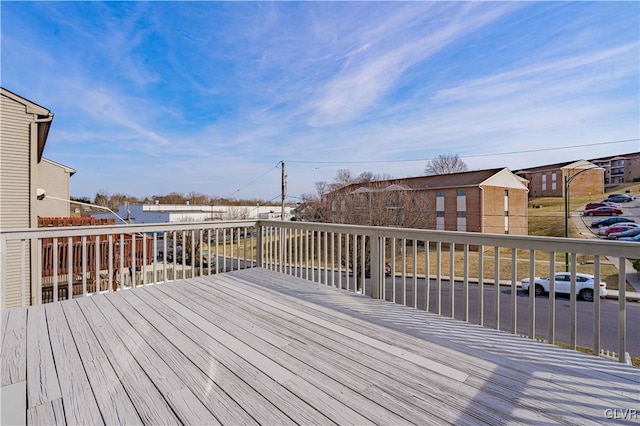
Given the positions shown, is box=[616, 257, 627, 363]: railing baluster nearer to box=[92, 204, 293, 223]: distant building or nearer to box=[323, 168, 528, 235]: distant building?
box=[323, 168, 528, 235]: distant building

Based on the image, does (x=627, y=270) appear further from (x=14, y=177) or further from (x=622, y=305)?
(x=14, y=177)

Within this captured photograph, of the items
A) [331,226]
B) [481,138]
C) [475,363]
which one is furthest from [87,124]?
[481,138]

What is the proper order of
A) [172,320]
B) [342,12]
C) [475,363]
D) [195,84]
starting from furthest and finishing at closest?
A: [195,84] < [342,12] < [172,320] < [475,363]

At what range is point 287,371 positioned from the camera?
5.72 feet

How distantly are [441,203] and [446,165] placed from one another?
8.65 m

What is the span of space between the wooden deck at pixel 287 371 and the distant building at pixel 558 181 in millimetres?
31120

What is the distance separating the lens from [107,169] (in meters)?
16.0

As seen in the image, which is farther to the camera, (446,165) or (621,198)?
(446,165)

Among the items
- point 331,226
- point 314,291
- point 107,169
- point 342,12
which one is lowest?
point 314,291

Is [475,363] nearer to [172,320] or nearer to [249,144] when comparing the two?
[172,320]

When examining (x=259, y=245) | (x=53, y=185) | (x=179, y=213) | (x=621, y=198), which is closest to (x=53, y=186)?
(x=53, y=185)

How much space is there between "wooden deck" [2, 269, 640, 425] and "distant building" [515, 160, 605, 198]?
31120 mm

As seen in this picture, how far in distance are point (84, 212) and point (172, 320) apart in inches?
Answer: 1092

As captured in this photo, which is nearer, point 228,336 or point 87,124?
point 228,336
